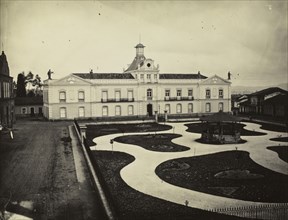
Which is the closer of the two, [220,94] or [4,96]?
[4,96]

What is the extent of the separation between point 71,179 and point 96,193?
2.23 m

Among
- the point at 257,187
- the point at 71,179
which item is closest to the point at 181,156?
the point at 257,187

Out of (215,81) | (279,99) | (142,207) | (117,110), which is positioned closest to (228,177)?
(142,207)

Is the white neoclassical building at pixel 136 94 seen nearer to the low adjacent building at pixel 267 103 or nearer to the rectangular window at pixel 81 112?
the rectangular window at pixel 81 112

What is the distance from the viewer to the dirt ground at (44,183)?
9906 millimetres

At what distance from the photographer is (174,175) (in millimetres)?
14125

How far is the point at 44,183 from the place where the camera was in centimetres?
1265

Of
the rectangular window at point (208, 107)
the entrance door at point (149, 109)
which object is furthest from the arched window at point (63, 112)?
the rectangular window at point (208, 107)

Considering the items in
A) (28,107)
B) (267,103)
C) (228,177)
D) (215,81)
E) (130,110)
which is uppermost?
(215,81)

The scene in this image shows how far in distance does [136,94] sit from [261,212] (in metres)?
31.0

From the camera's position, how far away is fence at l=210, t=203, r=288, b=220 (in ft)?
30.8

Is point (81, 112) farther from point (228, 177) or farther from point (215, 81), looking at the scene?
point (228, 177)

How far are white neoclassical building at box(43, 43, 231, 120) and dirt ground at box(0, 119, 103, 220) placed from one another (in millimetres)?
16167

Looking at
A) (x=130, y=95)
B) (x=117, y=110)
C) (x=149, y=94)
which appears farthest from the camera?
(x=149, y=94)
